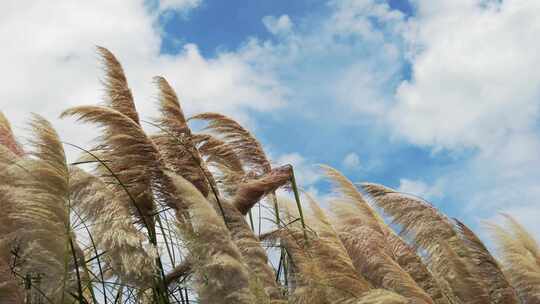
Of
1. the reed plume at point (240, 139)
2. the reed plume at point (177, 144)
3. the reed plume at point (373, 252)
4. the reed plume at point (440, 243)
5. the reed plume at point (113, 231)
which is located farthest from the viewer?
the reed plume at point (240, 139)

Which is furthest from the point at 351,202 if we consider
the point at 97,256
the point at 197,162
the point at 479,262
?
the point at 97,256

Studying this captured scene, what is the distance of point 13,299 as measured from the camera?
4.09m

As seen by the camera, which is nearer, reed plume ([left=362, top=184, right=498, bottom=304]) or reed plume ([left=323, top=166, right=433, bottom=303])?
reed plume ([left=323, top=166, right=433, bottom=303])

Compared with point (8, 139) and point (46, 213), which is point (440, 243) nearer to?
point (46, 213)

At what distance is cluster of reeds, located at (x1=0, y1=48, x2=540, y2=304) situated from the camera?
13.4 ft

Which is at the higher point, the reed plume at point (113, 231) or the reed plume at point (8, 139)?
the reed plume at point (8, 139)

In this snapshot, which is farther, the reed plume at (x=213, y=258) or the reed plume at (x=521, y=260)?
the reed plume at (x=521, y=260)

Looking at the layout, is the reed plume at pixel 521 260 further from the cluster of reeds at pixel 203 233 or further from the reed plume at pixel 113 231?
the reed plume at pixel 113 231

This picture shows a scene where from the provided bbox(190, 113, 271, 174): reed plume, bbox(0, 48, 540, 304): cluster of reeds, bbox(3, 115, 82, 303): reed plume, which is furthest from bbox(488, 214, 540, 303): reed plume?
bbox(3, 115, 82, 303): reed plume

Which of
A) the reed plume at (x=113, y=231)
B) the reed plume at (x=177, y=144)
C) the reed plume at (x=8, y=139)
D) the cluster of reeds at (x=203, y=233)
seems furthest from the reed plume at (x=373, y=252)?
the reed plume at (x=8, y=139)

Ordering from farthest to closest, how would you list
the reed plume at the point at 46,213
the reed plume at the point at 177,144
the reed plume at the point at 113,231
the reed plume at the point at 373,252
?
the reed plume at the point at 177,144, the reed plume at the point at 373,252, the reed plume at the point at 113,231, the reed plume at the point at 46,213

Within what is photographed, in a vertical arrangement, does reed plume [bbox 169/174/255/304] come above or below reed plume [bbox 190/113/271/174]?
below

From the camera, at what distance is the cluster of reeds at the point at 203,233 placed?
13.4 feet

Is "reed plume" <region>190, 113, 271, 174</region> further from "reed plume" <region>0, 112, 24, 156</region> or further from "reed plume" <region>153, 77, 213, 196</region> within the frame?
"reed plume" <region>0, 112, 24, 156</region>
